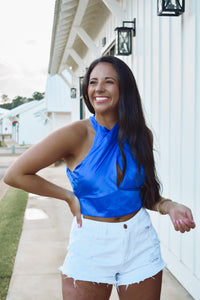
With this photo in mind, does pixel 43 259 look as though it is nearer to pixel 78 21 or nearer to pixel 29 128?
pixel 78 21

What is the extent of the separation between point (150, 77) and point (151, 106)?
325 mm

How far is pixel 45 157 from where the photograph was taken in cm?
139

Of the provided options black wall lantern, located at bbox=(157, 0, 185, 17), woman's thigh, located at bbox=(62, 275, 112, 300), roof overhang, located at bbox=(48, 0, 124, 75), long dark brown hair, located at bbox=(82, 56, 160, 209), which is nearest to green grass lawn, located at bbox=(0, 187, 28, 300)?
woman's thigh, located at bbox=(62, 275, 112, 300)

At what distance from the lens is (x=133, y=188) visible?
1.47 m

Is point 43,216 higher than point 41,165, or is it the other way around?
point 41,165

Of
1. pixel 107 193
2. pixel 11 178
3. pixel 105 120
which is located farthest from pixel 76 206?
pixel 105 120

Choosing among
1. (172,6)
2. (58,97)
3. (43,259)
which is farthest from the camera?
(58,97)

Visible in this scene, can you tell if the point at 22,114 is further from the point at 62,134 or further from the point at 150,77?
the point at 62,134

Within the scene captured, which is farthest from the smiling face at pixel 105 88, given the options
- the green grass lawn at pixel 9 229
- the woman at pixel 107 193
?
the green grass lawn at pixel 9 229

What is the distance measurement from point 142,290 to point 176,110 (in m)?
1.93

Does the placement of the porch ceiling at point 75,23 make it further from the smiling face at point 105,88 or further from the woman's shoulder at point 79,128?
the woman's shoulder at point 79,128

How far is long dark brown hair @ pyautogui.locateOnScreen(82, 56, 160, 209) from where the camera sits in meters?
1.50

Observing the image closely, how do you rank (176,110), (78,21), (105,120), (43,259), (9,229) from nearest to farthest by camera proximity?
(105,120) < (176,110) < (43,259) < (9,229) < (78,21)

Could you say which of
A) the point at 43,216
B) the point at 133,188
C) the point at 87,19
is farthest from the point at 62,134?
the point at 87,19
